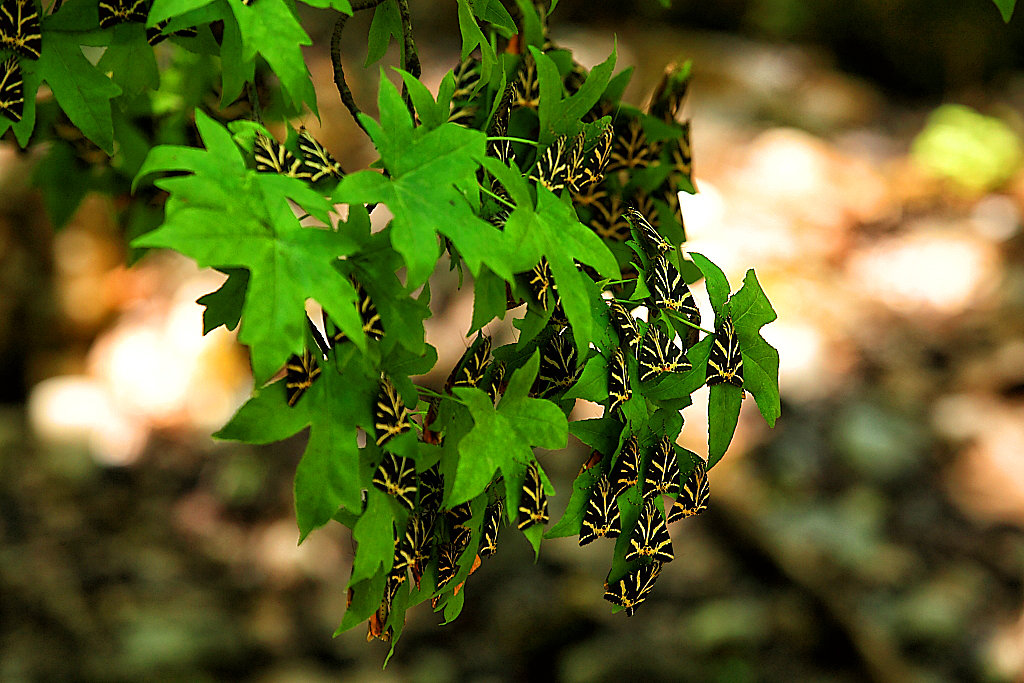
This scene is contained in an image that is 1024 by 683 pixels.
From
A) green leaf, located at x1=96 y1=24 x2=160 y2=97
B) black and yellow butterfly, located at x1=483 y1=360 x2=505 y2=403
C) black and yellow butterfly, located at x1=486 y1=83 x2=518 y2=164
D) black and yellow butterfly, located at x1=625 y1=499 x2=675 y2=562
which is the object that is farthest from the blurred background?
black and yellow butterfly, located at x1=625 y1=499 x2=675 y2=562

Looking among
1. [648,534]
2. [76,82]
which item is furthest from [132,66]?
[648,534]

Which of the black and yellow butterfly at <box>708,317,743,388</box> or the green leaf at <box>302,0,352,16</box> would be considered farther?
the black and yellow butterfly at <box>708,317,743,388</box>

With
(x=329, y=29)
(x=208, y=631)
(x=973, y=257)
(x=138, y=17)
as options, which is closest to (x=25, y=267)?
(x=208, y=631)

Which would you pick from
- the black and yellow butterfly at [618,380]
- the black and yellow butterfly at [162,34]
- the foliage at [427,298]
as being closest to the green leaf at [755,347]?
the foliage at [427,298]

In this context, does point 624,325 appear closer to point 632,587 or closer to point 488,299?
point 488,299

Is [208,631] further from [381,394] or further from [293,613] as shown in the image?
[381,394]

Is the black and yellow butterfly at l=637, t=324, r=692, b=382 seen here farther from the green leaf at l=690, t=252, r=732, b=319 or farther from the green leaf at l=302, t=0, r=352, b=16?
the green leaf at l=302, t=0, r=352, b=16
